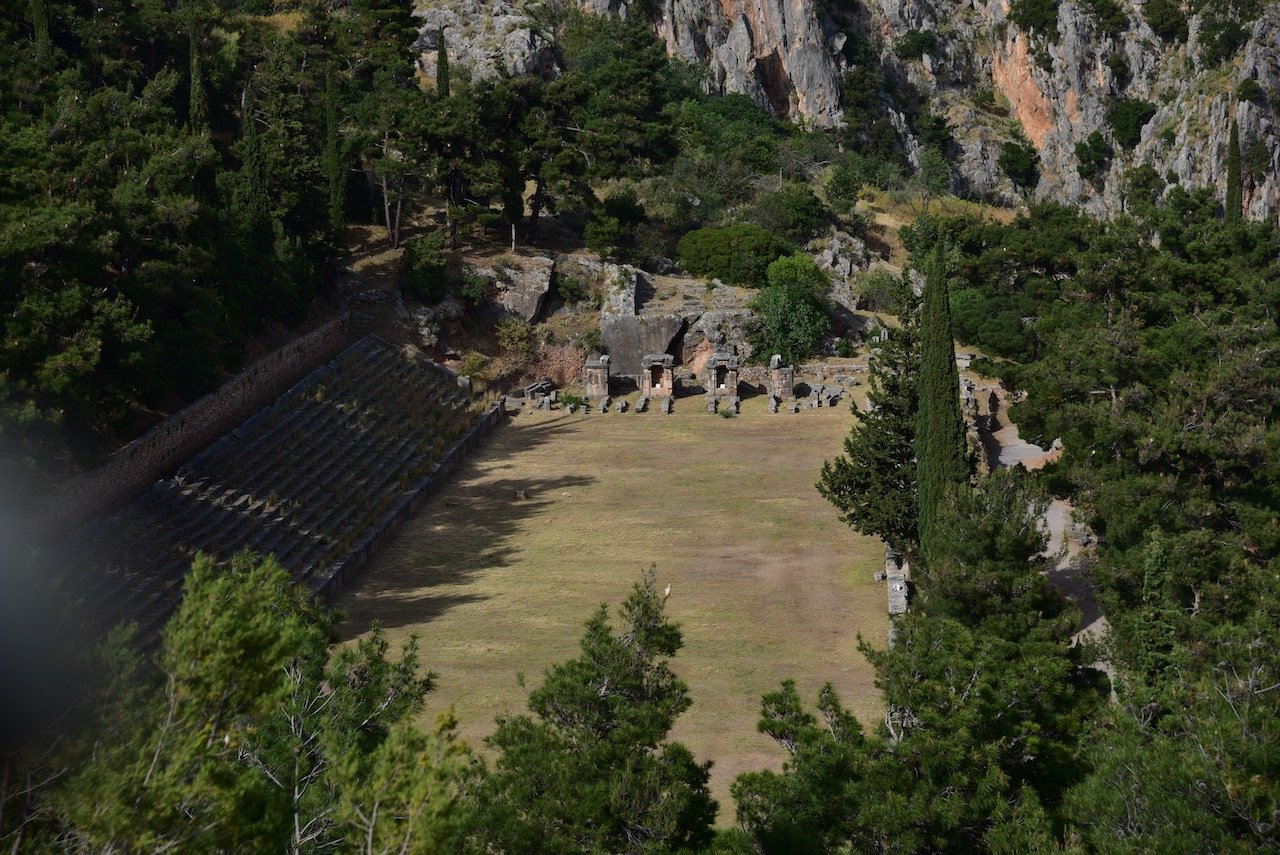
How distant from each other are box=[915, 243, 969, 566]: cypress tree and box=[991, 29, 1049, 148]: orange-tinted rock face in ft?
266

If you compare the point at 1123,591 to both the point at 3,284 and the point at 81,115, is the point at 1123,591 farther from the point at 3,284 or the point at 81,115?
the point at 81,115

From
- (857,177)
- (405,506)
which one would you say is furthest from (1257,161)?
(405,506)

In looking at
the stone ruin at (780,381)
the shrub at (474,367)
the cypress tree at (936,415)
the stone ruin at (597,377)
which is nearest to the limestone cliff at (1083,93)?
the stone ruin at (780,381)

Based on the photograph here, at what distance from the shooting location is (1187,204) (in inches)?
2072

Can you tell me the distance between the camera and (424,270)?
51719 millimetres

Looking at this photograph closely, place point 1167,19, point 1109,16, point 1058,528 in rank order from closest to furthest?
point 1058,528 → point 1167,19 → point 1109,16

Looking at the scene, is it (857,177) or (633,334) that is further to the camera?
(857,177)

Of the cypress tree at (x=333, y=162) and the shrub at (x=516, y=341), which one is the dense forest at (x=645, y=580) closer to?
the cypress tree at (x=333, y=162)

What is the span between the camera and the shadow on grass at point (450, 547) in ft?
98.7

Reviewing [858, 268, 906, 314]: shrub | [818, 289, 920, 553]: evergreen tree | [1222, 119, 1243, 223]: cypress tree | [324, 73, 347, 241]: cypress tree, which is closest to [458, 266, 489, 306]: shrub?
[324, 73, 347, 241]: cypress tree

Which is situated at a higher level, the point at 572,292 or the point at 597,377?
the point at 572,292

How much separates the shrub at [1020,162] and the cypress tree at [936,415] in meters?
76.9

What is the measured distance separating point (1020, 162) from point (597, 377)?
61471 millimetres

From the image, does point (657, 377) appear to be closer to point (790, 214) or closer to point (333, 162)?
point (333, 162)
